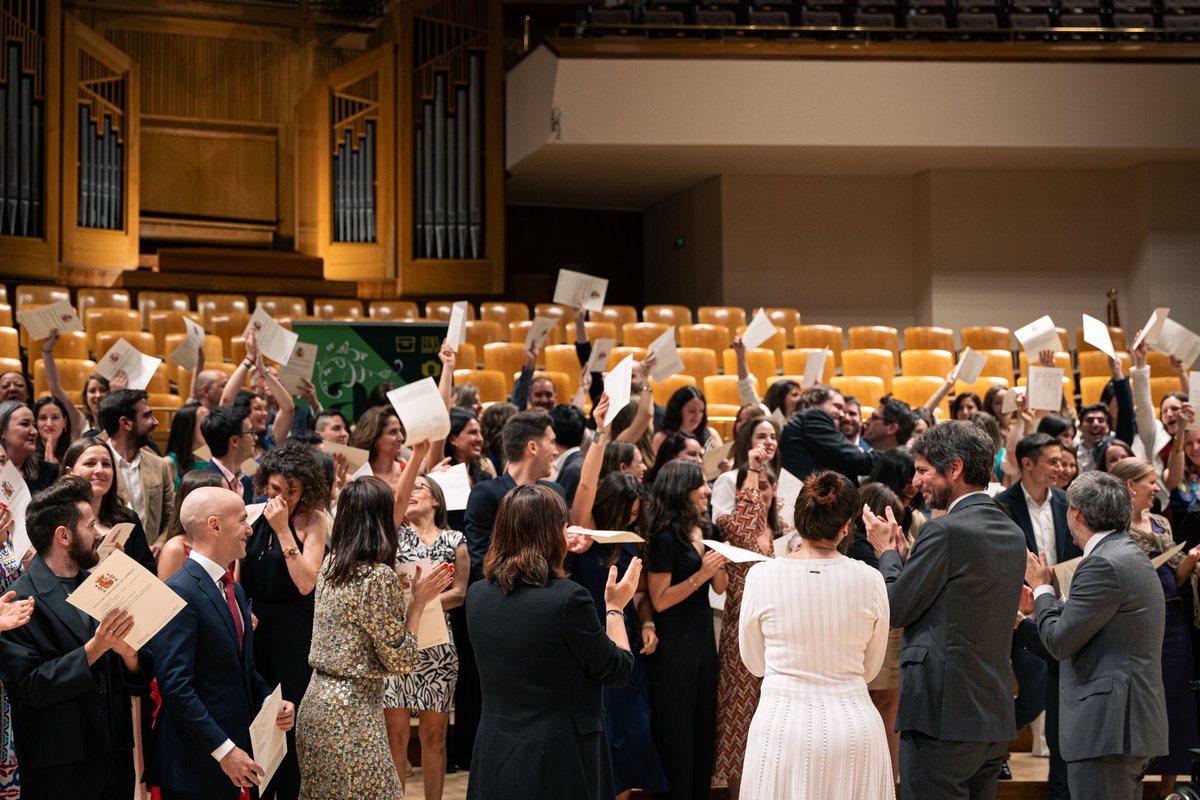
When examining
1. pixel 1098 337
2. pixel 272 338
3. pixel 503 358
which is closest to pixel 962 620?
pixel 1098 337

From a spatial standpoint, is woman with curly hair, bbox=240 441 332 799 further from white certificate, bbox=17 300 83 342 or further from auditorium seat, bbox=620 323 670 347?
auditorium seat, bbox=620 323 670 347

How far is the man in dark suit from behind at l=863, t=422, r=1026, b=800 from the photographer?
3.48m

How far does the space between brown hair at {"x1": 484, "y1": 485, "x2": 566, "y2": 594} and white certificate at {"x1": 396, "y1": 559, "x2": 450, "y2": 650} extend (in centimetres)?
46

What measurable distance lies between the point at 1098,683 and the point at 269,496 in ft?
7.97

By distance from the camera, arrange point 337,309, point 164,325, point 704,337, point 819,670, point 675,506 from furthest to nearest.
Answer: point 337,309 < point 704,337 < point 164,325 < point 675,506 < point 819,670

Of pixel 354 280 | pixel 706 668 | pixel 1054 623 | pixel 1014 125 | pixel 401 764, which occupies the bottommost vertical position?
pixel 401 764

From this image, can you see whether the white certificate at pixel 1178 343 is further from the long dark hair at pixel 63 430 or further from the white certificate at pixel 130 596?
the white certificate at pixel 130 596

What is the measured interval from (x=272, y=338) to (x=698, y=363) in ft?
12.6

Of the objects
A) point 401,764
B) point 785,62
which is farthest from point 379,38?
point 401,764

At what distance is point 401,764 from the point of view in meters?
4.58

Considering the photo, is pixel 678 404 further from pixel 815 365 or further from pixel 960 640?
pixel 960 640

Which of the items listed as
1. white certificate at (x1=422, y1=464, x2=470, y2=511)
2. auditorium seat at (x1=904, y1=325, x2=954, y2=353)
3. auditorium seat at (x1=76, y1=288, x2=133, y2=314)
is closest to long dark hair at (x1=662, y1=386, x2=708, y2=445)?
white certificate at (x1=422, y1=464, x2=470, y2=511)

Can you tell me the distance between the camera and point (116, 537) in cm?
387

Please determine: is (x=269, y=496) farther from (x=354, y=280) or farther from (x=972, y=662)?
(x=354, y=280)
